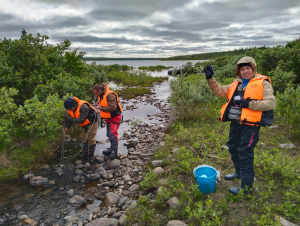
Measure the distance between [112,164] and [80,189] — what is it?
4.95ft

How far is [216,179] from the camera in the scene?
495 cm

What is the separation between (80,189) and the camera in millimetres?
5957

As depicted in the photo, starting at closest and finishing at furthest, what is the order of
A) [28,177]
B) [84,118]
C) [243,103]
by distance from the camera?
[243,103], [28,177], [84,118]

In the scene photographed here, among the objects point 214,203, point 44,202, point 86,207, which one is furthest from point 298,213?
point 44,202

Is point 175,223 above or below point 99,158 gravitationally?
above

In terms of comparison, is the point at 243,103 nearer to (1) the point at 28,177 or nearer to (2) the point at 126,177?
(2) the point at 126,177

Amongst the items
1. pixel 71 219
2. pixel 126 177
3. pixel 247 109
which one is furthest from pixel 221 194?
pixel 71 219

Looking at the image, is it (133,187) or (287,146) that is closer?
(133,187)

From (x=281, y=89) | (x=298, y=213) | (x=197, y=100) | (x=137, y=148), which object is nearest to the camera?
(x=298, y=213)

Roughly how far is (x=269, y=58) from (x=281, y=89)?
4.72 meters

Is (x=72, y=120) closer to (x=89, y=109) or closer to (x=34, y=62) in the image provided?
(x=89, y=109)

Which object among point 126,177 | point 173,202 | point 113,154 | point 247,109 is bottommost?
point 126,177

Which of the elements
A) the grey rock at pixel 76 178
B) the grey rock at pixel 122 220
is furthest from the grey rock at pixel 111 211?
the grey rock at pixel 76 178

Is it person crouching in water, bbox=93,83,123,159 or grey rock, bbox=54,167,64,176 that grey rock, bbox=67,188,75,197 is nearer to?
grey rock, bbox=54,167,64,176
